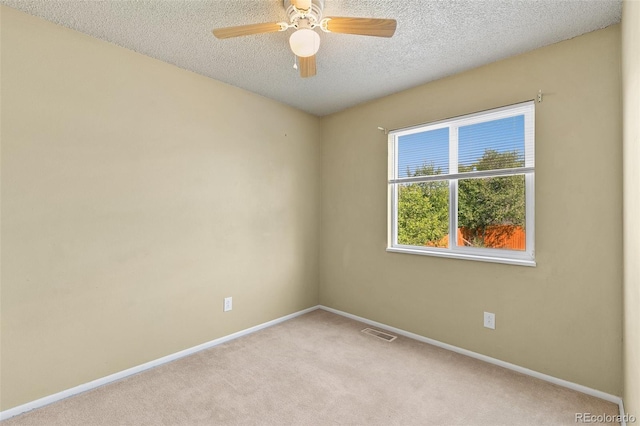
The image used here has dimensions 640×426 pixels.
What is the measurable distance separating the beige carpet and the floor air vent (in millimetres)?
209

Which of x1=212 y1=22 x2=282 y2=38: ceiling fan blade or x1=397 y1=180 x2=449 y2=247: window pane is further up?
x1=212 y1=22 x2=282 y2=38: ceiling fan blade

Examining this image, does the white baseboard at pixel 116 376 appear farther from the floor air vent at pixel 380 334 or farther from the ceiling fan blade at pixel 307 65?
the ceiling fan blade at pixel 307 65

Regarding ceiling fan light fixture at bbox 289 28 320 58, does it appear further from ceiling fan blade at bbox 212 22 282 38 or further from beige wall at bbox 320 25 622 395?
beige wall at bbox 320 25 622 395

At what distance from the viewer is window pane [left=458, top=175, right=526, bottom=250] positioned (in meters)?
2.44

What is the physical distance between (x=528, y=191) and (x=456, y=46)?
1.22 meters

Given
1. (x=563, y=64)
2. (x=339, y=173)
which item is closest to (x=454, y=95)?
(x=563, y=64)

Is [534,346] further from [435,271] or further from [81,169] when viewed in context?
[81,169]

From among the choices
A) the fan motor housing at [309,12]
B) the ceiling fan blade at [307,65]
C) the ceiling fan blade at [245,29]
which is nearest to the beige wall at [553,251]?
the ceiling fan blade at [307,65]

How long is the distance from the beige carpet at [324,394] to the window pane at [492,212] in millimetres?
999

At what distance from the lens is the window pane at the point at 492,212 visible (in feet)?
8.00

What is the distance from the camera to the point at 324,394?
2.07 meters

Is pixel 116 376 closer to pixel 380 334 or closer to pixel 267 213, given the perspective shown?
pixel 267 213

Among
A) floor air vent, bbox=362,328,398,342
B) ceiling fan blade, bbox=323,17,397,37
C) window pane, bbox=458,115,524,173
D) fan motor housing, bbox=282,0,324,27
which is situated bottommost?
floor air vent, bbox=362,328,398,342

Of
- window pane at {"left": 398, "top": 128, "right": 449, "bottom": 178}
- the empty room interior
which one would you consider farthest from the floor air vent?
window pane at {"left": 398, "top": 128, "right": 449, "bottom": 178}
